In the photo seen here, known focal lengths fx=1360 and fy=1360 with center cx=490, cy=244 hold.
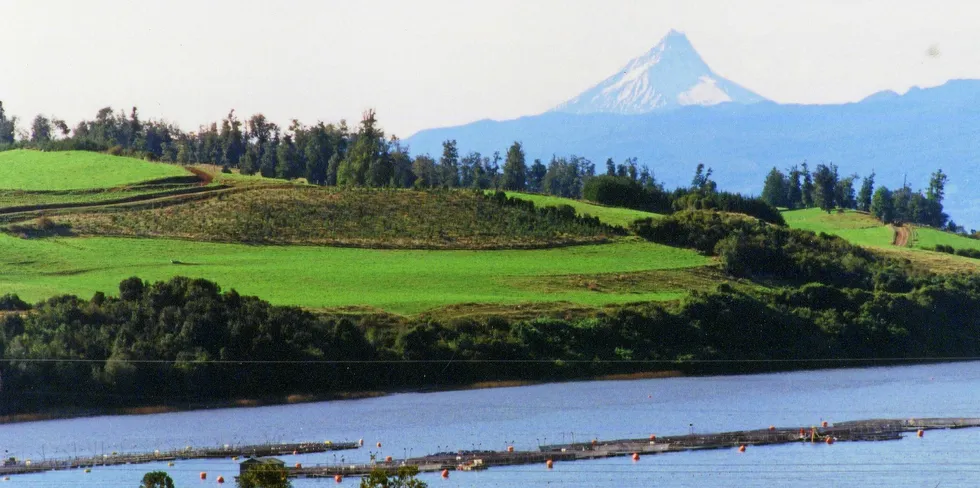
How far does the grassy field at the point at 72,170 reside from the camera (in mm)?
146000

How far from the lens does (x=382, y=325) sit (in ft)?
320

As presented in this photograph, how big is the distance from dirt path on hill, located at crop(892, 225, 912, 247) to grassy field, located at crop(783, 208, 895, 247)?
60 cm

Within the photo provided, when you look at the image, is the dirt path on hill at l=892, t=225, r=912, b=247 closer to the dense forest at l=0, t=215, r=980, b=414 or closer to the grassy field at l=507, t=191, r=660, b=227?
the grassy field at l=507, t=191, r=660, b=227

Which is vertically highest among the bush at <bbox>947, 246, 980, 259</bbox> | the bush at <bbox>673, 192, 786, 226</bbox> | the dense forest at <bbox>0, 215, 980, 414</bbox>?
the bush at <bbox>673, 192, 786, 226</bbox>

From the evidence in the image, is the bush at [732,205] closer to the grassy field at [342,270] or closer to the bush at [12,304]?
the grassy field at [342,270]

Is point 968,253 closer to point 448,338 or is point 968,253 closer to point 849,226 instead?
point 849,226

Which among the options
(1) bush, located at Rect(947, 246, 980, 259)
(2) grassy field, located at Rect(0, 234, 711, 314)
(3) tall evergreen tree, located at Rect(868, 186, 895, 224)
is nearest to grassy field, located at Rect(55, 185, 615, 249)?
(2) grassy field, located at Rect(0, 234, 711, 314)

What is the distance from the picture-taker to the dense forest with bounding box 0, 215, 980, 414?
85500mm

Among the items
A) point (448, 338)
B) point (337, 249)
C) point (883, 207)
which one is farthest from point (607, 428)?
point (883, 207)

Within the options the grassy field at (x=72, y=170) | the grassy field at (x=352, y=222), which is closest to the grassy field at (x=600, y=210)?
the grassy field at (x=352, y=222)

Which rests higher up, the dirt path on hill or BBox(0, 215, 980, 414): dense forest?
the dirt path on hill

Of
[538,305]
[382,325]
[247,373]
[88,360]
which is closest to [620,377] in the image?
[538,305]

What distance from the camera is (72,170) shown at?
15400 centimetres

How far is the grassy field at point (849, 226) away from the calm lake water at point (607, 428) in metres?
59.4
